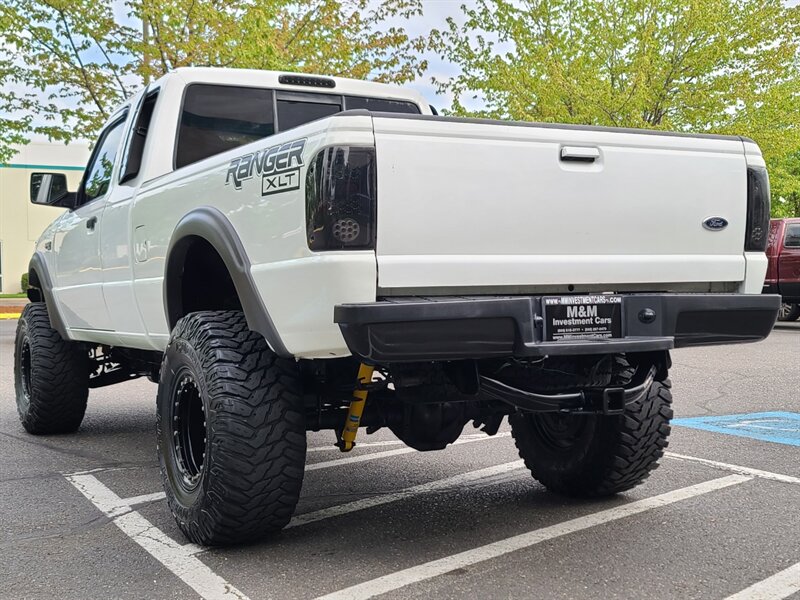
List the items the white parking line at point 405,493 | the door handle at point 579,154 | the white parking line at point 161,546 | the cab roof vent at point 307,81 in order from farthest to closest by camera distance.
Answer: the cab roof vent at point 307,81 < the white parking line at point 405,493 < the door handle at point 579,154 < the white parking line at point 161,546

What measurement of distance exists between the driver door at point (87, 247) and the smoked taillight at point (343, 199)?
2640mm

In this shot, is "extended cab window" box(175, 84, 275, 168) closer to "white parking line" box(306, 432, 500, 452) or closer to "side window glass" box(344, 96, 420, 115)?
"side window glass" box(344, 96, 420, 115)

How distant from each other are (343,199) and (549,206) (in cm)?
84

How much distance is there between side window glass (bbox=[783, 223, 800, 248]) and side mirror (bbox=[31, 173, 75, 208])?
14494mm

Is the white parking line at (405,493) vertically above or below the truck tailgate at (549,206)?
below

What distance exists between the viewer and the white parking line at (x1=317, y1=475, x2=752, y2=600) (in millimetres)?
3205

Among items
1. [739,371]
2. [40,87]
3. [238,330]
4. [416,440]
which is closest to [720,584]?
[416,440]

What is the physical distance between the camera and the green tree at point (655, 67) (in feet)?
64.1

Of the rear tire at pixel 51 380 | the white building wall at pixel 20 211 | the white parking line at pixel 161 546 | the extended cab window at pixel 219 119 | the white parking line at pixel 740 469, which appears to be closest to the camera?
the white parking line at pixel 161 546

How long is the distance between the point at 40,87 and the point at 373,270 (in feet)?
50.5

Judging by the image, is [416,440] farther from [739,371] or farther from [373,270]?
[739,371]

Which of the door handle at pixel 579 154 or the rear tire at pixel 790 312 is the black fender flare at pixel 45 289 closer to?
the door handle at pixel 579 154

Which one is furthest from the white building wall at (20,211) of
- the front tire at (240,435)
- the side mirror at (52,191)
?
the front tire at (240,435)

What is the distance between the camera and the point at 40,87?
54.1 feet
